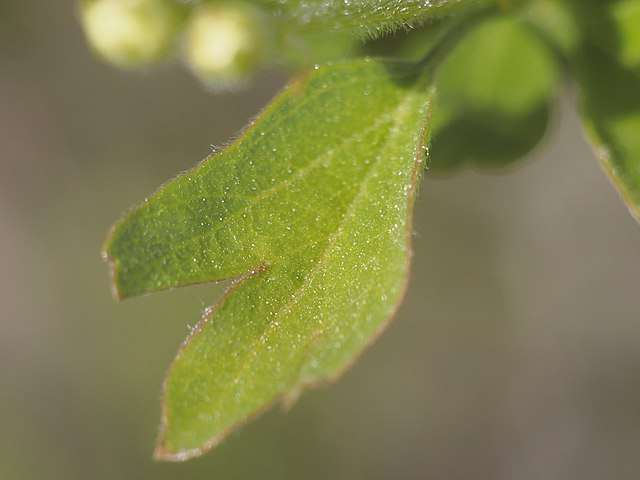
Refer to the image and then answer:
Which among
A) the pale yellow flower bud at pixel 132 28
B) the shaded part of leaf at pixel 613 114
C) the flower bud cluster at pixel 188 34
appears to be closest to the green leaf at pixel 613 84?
the shaded part of leaf at pixel 613 114

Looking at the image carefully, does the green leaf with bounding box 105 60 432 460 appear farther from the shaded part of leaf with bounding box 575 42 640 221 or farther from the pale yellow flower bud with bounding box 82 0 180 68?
the shaded part of leaf with bounding box 575 42 640 221

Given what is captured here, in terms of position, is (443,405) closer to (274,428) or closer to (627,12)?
(274,428)

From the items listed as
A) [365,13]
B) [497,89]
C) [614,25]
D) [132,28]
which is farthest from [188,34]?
[614,25]

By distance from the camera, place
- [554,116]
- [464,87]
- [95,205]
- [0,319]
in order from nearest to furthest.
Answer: [464,87] < [554,116] < [95,205] < [0,319]

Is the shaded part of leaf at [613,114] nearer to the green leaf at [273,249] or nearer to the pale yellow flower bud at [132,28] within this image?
the green leaf at [273,249]

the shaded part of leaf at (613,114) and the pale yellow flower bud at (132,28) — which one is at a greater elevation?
the pale yellow flower bud at (132,28)

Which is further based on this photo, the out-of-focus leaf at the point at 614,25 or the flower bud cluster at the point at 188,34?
the out-of-focus leaf at the point at 614,25

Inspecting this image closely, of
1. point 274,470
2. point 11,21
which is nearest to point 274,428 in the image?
point 274,470
